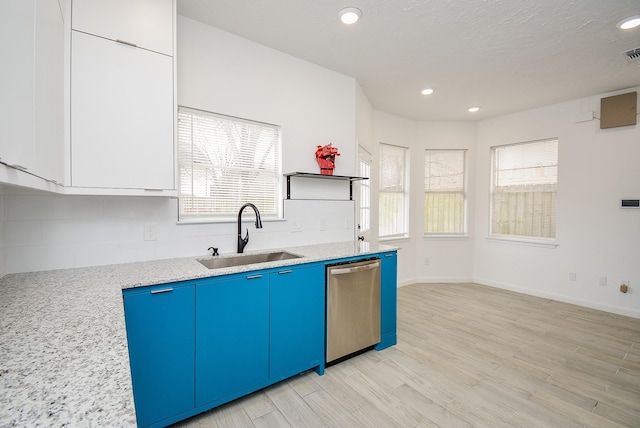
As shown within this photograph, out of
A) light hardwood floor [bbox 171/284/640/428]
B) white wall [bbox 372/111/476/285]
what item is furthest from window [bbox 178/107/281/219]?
white wall [bbox 372/111/476/285]

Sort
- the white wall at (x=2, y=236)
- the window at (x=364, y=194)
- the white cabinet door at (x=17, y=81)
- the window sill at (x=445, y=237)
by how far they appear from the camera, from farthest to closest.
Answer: the window sill at (x=445, y=237), the window at (x=364, y=194), the white wall at (x=2, y=236), the white cabinet door at (x=17, y=81)

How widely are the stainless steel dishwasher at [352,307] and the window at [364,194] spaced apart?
49.6 inches

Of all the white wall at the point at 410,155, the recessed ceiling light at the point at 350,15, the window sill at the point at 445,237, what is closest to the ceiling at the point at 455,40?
the recessed ceiling light at the point at 350,15

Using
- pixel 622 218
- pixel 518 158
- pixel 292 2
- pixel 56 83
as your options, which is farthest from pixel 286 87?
pixel 622 218

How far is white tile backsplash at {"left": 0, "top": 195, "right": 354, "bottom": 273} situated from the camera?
180 centimetres

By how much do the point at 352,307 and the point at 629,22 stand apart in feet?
10.4

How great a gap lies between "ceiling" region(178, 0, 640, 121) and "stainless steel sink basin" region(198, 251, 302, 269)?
1919 mm

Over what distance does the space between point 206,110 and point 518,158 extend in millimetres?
4734

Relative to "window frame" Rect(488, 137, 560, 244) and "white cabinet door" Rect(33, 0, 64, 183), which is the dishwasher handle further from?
"window frame" Rect(488, 137, 560, 244)

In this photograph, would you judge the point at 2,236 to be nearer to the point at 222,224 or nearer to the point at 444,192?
the point at 222,224

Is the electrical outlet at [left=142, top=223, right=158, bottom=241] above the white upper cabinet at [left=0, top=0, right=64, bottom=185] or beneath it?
beneath

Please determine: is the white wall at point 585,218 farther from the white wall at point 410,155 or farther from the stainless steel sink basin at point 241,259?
the stainless steel sink basin at point 241,259

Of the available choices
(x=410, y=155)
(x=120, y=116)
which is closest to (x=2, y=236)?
(x=120, y=116)

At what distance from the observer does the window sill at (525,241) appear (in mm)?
4355
